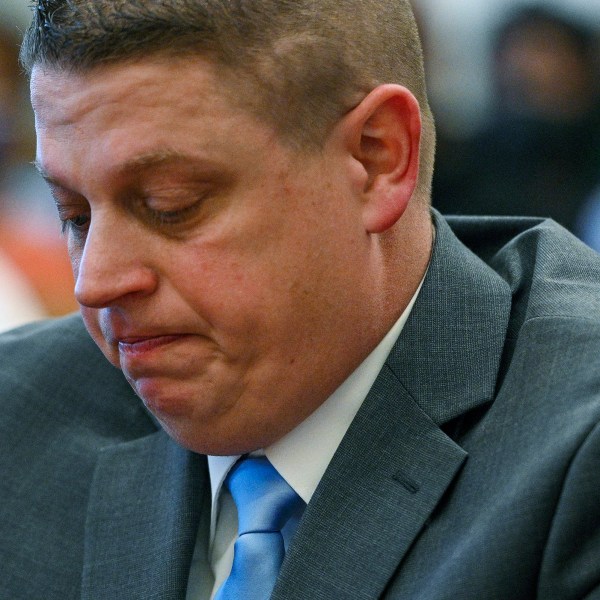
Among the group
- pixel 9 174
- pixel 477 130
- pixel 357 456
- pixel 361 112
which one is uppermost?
pixel 361 112

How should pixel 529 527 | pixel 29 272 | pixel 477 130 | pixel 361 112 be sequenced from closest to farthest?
1. pixel 529 527
2. pixel 361 112
3. pixel 29 272
4. pixel 477 130

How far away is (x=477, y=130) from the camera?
12.3 feet

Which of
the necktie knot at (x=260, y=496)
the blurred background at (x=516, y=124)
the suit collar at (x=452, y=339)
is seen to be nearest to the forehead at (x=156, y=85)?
the suit collar at (x=452, y=339)

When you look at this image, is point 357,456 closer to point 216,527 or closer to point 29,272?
point 216,527

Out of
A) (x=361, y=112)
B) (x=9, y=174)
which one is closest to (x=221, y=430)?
(x=361, y=112)

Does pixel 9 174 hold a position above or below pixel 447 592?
below

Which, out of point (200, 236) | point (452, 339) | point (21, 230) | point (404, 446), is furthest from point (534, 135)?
point (200, 236)

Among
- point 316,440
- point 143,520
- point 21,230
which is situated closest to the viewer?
point 316,440

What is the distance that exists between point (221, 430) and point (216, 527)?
225 millimetres

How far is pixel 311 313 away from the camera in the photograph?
4.95 feet

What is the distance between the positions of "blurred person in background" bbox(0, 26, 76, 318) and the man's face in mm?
1632

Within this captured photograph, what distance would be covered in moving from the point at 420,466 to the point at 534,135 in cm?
232

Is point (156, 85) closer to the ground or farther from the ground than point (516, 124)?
farther from the ground

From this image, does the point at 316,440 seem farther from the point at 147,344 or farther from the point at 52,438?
the point at 52,438
